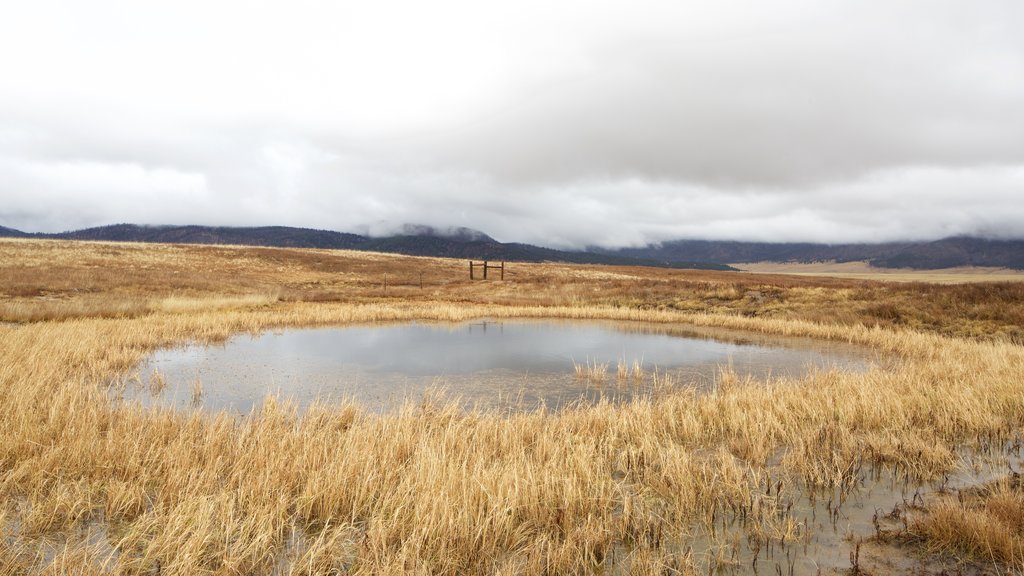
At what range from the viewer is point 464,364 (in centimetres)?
1667

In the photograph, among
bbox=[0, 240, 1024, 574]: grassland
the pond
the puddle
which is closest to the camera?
bbox=[0, 240, 1024, 574]: grassland

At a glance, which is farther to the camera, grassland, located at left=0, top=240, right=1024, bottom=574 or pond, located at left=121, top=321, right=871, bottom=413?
pond, located at left=121, top=321, right=871, bottom=413

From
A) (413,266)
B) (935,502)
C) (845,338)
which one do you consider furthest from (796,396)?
(413,266)

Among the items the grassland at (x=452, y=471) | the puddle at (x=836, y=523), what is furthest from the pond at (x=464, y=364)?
the puddle at (x=836, y=523)

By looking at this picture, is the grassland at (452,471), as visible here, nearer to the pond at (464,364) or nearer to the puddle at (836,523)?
the puddle at (836,523)

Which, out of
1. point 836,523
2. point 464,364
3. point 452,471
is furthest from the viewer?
point 464,364

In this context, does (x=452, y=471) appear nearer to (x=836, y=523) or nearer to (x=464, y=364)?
(x=836, y=523)

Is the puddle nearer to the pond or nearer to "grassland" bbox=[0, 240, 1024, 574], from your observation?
"grassland" bbox=[0, 240, 1024, 574]

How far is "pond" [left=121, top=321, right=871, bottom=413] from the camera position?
12.1m

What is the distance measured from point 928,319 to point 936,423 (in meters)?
20.4

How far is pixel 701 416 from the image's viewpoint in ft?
31.5

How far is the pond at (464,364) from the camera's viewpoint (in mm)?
12094

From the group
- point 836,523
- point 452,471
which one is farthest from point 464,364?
point 836,523

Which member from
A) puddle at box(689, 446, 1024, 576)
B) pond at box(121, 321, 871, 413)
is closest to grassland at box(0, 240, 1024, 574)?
puddle at box(689, 446, 1024, 576)
